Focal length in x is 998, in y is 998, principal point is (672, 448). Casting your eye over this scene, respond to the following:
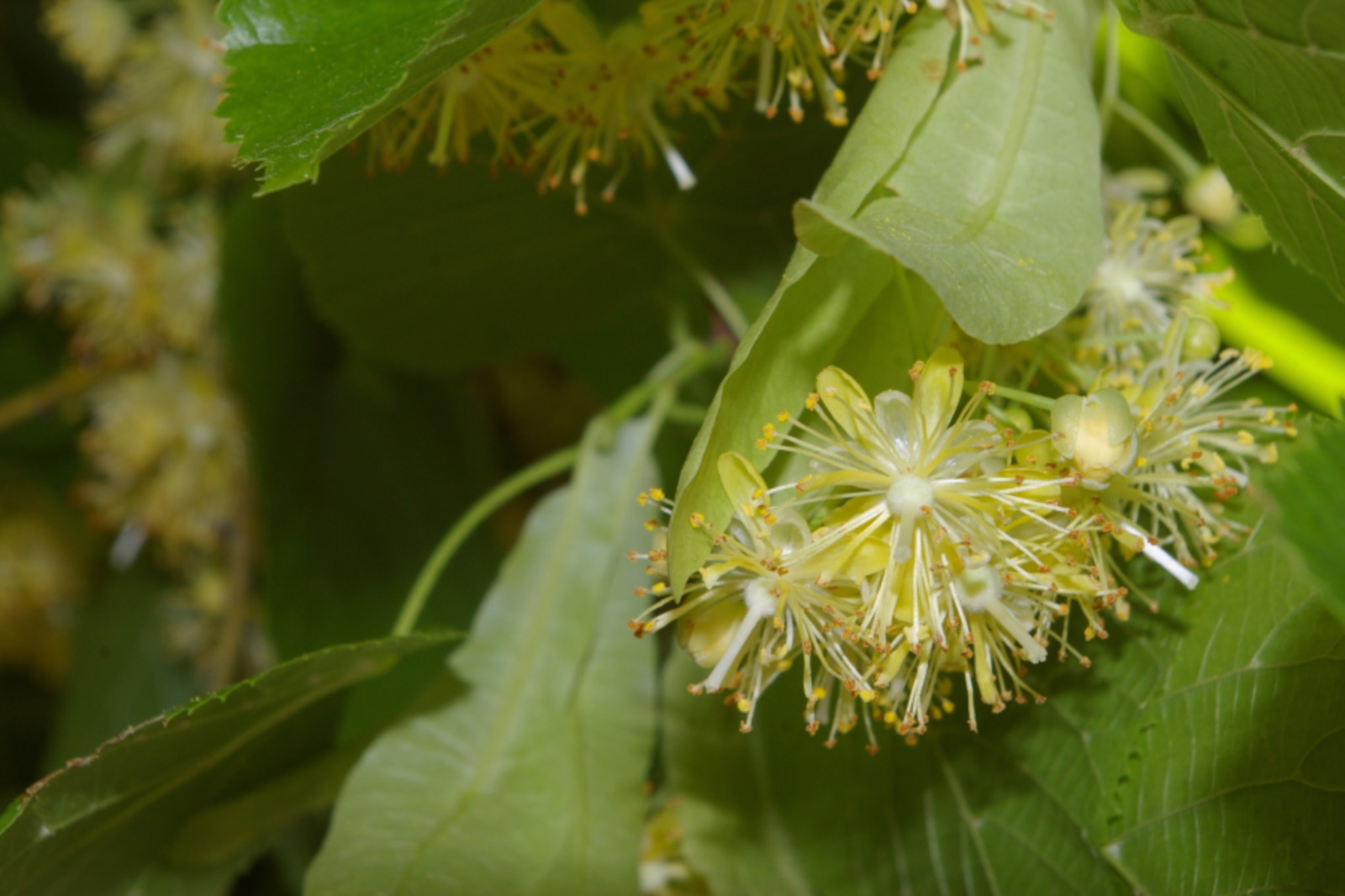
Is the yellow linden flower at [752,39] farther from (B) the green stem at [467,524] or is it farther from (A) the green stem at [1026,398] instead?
(B) the green stem at [467,524]

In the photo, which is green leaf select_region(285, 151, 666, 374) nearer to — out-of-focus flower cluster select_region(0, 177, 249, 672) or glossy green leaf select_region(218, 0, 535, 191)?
glossy green leaf select_region(218, 0, 535, 191)

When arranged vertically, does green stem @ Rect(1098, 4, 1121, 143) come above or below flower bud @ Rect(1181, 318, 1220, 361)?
above

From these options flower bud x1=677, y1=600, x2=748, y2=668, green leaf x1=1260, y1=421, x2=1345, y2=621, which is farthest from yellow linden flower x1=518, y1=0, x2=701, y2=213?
green leaf x1=1260, y1=421, x2=1345, y2=621

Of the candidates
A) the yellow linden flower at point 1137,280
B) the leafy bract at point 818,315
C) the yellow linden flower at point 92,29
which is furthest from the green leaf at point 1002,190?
the yellow linden flower at point 92,29

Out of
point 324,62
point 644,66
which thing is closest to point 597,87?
point 644,66

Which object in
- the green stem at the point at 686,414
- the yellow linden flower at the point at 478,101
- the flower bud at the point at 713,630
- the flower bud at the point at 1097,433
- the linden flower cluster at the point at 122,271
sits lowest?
the flower bud at the point at 713,630

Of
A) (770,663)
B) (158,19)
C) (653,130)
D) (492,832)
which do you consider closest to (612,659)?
(492,832)

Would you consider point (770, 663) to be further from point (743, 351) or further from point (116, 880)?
point (116, 880)
